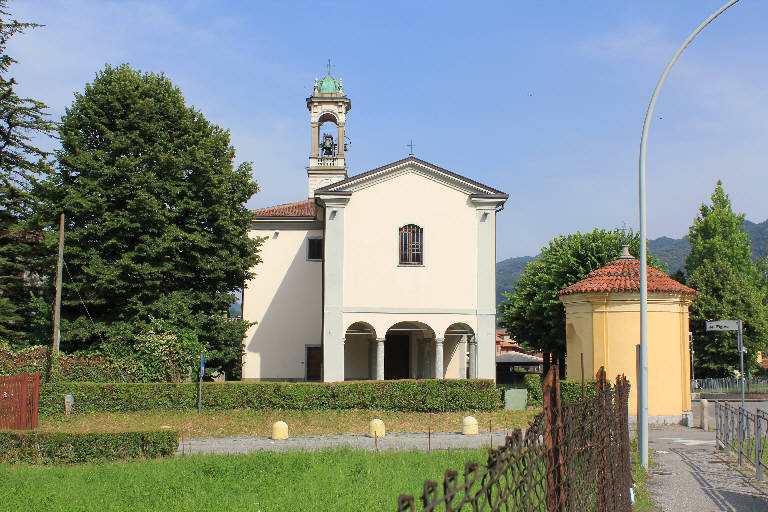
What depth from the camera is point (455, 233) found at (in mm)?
28422

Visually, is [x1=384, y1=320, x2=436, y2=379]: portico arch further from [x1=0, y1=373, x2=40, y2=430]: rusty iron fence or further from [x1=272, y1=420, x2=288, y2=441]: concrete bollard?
[x1=0, y1=373, x2=40, y2=430]: rusty iron fence

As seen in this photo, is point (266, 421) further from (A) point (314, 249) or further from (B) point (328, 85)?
(B) point (328, 85)

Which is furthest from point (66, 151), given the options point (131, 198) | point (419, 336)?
point (419, 336)

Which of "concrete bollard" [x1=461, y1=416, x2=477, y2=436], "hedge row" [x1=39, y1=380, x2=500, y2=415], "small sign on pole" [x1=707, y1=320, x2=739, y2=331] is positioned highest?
"small sign on pole" [x1=707, y1=320, x2=739, y2=331]

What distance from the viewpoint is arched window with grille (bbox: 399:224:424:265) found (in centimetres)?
2811

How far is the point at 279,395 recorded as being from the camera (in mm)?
23172

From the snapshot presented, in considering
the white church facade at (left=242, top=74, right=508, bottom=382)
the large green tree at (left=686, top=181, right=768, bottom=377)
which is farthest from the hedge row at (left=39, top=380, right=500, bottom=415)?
the large green tree at (left=686, top=181, right=768, bottom=377)

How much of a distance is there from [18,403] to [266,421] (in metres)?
7.39

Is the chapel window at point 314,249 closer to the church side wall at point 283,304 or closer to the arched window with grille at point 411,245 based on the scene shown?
the church side wall at point 283,304

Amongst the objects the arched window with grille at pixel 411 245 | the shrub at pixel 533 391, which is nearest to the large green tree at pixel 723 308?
the shrub at pixel 533 391

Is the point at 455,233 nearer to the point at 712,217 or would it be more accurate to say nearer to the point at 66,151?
the point at 66,151

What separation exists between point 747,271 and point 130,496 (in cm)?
4853

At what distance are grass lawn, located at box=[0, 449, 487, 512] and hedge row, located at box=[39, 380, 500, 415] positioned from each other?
27.1 feet

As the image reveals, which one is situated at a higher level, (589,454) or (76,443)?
(589,454)
